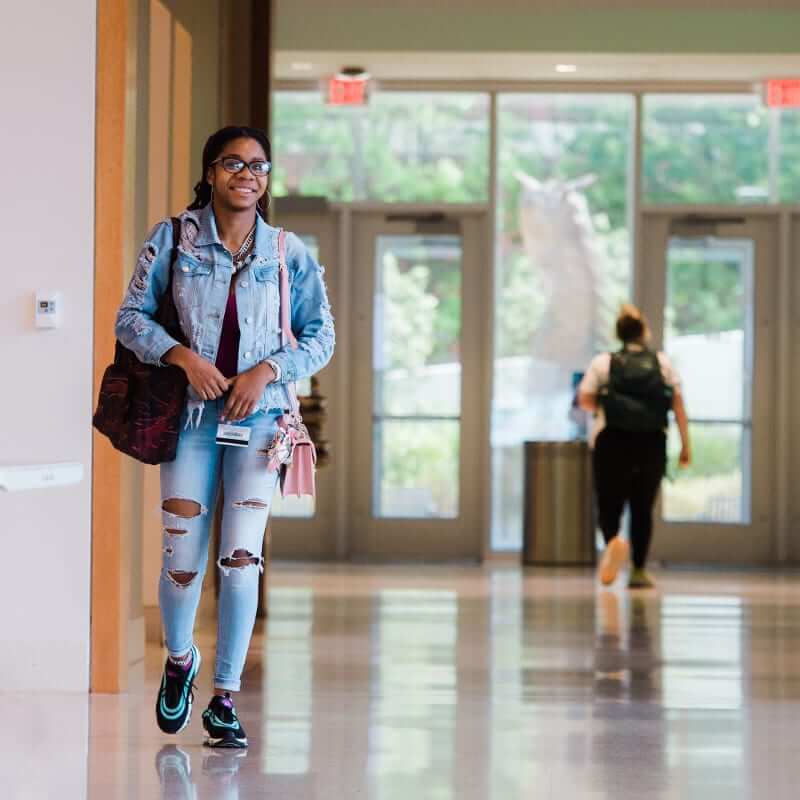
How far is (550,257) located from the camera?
39.2ft

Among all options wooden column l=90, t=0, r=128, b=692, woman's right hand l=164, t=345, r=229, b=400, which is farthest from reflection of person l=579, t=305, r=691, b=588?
woman's right hand l=164, t=345, r=229, b=400

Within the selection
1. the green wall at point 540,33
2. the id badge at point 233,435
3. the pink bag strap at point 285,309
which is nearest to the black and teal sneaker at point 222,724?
the id badge at point 233,435

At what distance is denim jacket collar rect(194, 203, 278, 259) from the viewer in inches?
165

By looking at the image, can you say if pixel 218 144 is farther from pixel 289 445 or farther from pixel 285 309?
pixel 289 445

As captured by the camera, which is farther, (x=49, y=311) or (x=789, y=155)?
(x=789, y=155)

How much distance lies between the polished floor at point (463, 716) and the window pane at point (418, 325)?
3.81 meters

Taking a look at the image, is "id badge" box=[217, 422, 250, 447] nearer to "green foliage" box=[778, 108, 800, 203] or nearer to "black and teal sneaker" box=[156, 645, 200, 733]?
"black and teal sneaker" box=[156, 645, 200, 733]

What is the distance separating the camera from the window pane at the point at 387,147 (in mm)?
11914

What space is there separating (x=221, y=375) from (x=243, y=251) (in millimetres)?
342

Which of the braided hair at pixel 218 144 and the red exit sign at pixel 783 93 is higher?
the red exit sign at pixel 783 93

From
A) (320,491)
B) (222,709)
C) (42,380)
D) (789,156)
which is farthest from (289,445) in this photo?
(789,156)

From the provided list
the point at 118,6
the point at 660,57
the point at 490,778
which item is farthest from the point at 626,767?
the point at 660,57

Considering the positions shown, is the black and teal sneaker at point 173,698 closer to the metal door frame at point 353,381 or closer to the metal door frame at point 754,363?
the metal door frame at point 353,381

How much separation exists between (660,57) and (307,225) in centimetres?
267
